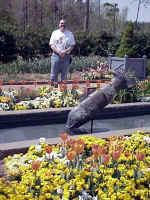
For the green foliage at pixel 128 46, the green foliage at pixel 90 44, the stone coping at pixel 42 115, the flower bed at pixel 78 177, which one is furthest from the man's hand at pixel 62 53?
the green foliage at pixel 90 44

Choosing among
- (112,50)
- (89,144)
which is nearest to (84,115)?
(89,144)

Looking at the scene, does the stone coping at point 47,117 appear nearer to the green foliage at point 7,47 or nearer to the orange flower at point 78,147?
the orange flower at point 78,147

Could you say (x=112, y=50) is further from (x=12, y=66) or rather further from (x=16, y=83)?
(x=16, y=83)

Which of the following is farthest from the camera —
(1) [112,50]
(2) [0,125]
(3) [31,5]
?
(3) [31,5]

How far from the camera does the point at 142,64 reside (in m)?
14.5

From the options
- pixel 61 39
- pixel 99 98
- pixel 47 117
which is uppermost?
pixel 61 39

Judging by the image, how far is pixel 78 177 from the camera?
10.2ft

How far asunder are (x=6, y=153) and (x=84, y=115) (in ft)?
4.66

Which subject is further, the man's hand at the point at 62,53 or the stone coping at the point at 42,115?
the man's hand at the point at 62,53

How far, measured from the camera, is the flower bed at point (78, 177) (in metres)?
2.95

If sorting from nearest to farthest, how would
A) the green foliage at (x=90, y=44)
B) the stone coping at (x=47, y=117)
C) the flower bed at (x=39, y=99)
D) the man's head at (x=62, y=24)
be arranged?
1. the stone coping at (x=47, y=117)
2. the flower bed at (x=39, y=99)
3. the man's head at (x=62, y=24)
4. the green foliage at (x=90, y=44)

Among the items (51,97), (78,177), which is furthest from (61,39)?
(78,177)

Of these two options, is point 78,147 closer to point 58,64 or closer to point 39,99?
point 39,99

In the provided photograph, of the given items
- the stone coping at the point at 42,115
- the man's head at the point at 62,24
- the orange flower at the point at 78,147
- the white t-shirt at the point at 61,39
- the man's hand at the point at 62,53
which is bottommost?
the stone coping at the point at 42,115
